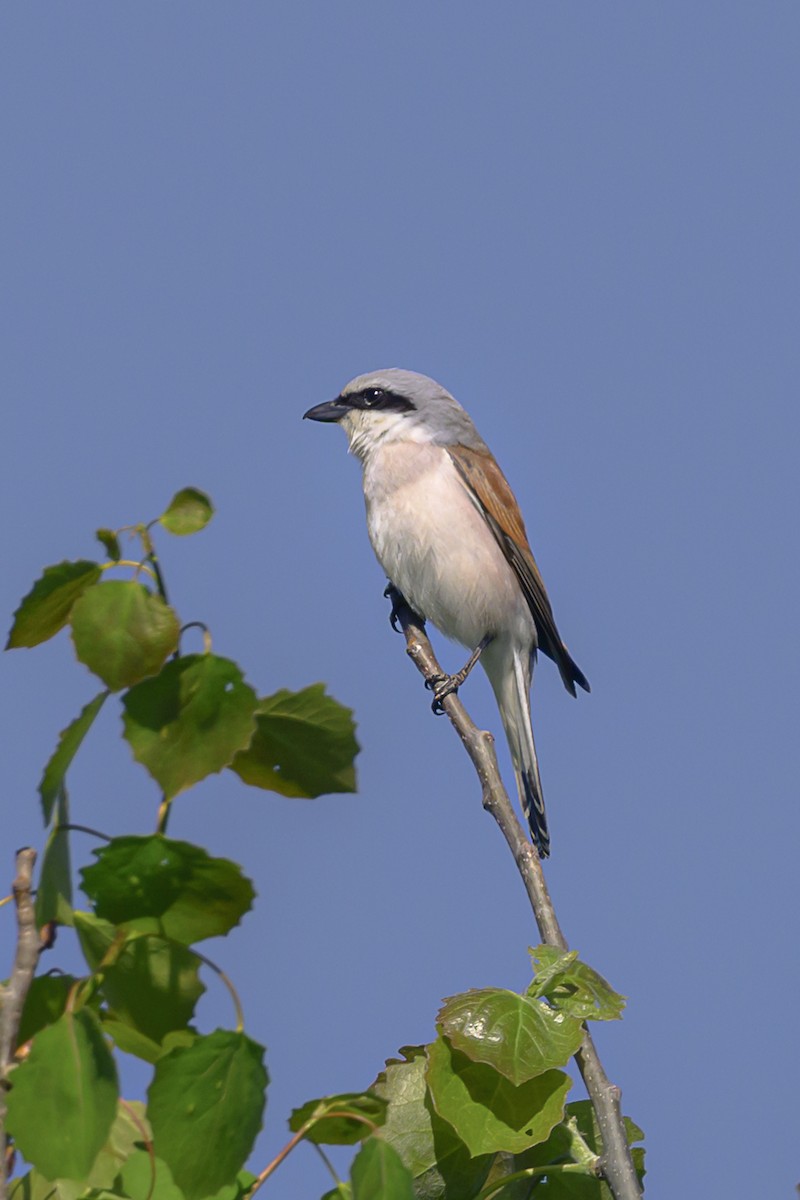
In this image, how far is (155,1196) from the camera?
138 centimetres

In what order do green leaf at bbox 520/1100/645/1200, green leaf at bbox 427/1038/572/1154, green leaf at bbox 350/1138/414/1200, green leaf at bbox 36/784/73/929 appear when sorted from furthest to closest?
green leaf at bbox 520/1100/645/1200 → green leaf at bbox 427/1038/572/1154 → green leaf at bbox 36/784/73/929 → green leaf at bbox 350/1138/414/1200

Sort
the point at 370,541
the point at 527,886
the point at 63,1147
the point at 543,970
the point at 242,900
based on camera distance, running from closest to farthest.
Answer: the point at 63,1147 < the point at 242,900 < the point at 543,970 < the point at 527,886 < the point at 370,541

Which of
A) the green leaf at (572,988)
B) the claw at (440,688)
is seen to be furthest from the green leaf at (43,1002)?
the claw at (440,688)

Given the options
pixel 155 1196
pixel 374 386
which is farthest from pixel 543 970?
pixel 374 386

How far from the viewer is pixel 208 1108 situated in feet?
4.43

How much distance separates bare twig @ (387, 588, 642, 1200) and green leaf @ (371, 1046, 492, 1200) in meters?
0.19

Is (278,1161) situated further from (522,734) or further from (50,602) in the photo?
(522,734)

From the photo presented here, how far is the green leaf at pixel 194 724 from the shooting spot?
149cm

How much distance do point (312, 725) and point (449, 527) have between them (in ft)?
13.2

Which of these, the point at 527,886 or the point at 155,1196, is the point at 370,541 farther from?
the point at 155,1196

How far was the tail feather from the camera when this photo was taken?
5.17m

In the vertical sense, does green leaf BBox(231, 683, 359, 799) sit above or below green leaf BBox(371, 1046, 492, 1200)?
above

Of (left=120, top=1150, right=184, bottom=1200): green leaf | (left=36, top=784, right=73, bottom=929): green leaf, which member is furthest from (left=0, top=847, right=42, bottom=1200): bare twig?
(left=120, top=1150, right=184, bottom=1200): green leaf

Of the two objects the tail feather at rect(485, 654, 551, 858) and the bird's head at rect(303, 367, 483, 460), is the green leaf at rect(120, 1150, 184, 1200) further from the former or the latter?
the bird's head at rect(303, 367, 483, 460)
